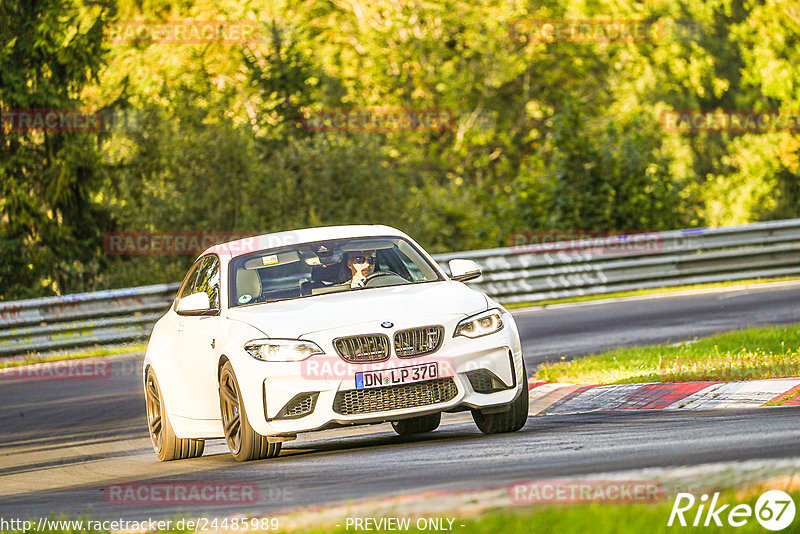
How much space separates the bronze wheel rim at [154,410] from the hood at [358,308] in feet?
5.30

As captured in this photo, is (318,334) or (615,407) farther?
(615,407)

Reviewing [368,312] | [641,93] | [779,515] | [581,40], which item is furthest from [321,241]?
[641,93]

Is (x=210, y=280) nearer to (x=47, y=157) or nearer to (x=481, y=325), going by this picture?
(x=481, y=325)

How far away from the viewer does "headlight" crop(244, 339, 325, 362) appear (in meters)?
8.68

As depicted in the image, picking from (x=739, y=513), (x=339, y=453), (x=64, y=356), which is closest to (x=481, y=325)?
(x=339, y=453)

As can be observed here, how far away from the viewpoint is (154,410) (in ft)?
35.9

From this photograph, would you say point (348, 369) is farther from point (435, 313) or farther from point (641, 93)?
point (641, 93)

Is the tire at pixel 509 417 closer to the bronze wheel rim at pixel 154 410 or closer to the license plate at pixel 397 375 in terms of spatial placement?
the license plate at pixel 397 375

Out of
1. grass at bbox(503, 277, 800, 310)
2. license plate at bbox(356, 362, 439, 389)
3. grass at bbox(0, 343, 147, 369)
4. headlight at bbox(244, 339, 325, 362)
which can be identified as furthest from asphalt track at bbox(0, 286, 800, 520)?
grass at bbox(503, 277, 800, 310)

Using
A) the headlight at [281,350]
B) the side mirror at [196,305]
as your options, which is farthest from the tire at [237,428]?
the side mirror at [196,305]

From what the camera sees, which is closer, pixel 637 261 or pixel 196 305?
pixel 196 305

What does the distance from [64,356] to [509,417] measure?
11.5m

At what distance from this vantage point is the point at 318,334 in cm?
870

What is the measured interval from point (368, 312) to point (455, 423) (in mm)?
2716
